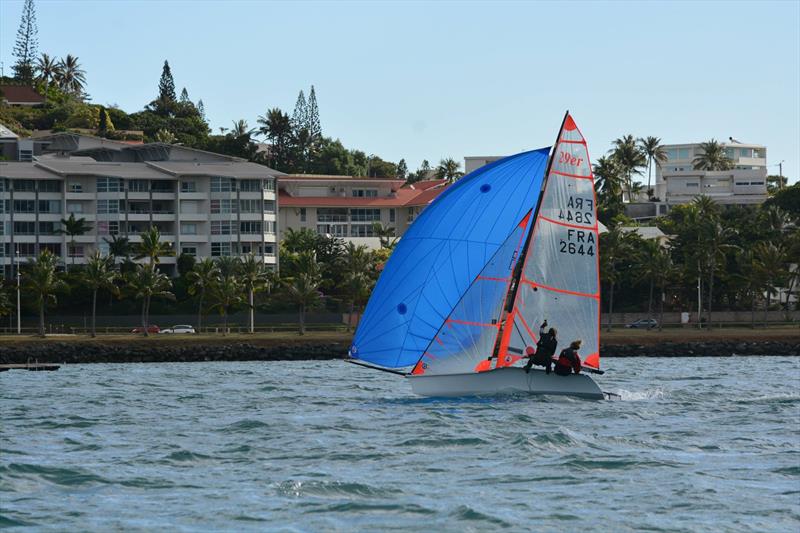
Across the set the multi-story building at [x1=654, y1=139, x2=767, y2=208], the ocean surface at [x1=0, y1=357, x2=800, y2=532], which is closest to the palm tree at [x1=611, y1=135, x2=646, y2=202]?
the multi-story building at [x1=654, y1=139, x2=767, y2=208]

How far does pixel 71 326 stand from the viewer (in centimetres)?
9275

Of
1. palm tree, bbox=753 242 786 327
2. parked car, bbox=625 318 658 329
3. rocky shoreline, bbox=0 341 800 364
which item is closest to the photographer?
rocky shoreline, bbox=0 341 800 364

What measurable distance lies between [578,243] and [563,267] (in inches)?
30.4

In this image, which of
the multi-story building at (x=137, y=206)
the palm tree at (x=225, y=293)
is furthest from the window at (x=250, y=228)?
the palm tree at (x=225, y=293)

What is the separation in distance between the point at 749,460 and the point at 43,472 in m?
13.1

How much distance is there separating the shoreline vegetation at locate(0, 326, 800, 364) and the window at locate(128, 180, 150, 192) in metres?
25.8

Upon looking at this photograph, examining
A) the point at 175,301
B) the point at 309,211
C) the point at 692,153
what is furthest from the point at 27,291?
the point at 692,153

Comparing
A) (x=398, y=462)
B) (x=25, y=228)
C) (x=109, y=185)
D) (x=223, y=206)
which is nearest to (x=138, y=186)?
(x=109, y=185)

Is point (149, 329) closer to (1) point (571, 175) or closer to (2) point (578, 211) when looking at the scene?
(2) point (578, 211)

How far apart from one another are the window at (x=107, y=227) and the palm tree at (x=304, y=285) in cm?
1741

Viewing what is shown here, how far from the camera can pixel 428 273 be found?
33406 mm

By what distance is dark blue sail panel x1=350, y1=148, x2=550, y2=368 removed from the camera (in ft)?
109

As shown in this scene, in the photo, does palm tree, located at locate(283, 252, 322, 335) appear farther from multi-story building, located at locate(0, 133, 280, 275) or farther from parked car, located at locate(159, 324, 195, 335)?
multi-story building, located at locate(0, 133, 280, 275)

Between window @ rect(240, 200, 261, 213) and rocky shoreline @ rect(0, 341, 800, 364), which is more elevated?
window @ rect(240, 200, 261, 213)
